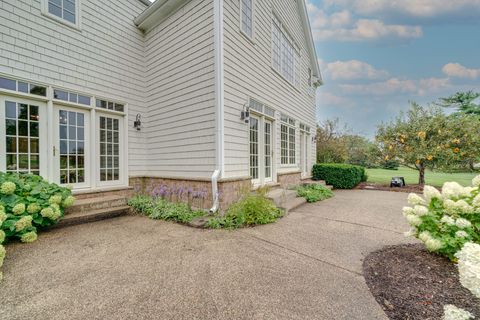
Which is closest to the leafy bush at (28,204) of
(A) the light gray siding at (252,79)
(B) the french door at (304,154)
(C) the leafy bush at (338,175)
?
(A) the light gray siding at (252,79)

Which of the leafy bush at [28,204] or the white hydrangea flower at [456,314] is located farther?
the leafy bush at [28,204]

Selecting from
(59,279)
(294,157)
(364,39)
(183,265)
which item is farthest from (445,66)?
(59,279)

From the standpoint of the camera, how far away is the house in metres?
4.62

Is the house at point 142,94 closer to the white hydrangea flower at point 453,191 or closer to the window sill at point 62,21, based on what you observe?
the window sill at point 62,21

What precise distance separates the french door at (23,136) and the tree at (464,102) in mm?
26757

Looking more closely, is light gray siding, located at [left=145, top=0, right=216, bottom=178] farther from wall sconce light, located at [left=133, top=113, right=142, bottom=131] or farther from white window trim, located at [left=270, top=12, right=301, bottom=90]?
white window trim, located at [left=270, top=12, right=301, bottom=90]

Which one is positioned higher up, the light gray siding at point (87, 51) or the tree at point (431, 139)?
the light gray siding at point (87, 51)

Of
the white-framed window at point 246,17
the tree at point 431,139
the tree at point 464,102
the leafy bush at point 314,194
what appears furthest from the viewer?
the tree at point 464,102

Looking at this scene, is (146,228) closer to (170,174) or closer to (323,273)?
(170,174)

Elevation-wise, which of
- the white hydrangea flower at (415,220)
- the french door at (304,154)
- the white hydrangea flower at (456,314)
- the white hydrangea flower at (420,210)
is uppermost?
the french door at (304,154)

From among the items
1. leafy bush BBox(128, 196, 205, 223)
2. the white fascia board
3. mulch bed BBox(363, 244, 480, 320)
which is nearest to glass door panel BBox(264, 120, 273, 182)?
leafy bush BBox(128, 196, 205, 223)

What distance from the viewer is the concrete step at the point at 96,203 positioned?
4730 mm

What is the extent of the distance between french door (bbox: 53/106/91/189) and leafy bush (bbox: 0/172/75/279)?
0.96 metres

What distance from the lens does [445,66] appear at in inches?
679
